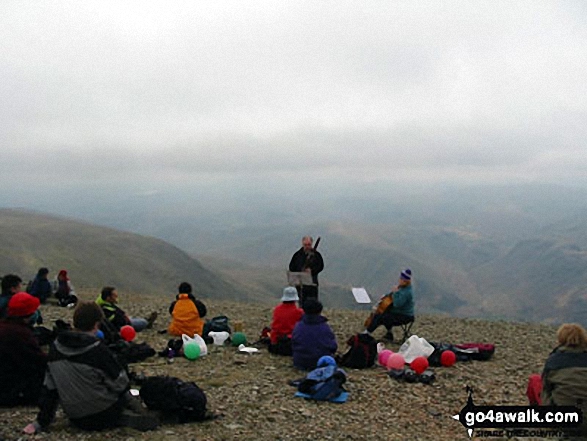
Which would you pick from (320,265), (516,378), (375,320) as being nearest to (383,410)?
(516,378)

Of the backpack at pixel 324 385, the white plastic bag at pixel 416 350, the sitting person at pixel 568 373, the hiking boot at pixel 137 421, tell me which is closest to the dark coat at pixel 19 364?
the hiking boot at pixel 137 421

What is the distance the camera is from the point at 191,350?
13930 mm

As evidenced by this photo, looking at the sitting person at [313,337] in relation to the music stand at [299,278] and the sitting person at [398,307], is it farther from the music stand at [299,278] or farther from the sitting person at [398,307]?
the music stand at [299,278]

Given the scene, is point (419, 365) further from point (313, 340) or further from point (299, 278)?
point (299, 278)

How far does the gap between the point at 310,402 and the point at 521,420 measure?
13.1ft

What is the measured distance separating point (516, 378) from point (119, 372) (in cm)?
1023

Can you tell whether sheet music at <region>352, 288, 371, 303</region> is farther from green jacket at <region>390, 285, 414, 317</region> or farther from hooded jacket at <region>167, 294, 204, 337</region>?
hooded jacket at <region>167, 294, 204, 337</region>

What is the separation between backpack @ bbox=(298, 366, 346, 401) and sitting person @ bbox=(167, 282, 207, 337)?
17.6 feet

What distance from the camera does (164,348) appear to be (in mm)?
14867

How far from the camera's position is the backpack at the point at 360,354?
43.9ft

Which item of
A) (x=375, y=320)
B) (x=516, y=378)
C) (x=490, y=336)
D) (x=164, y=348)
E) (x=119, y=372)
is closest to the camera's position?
(x=119, y=372)

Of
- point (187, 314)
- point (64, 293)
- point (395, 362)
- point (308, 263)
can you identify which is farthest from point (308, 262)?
point (64, 293)

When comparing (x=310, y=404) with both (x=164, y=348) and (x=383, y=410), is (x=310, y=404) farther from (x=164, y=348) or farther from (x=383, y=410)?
(x=164, y=348)

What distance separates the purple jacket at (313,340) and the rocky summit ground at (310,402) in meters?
0.53
